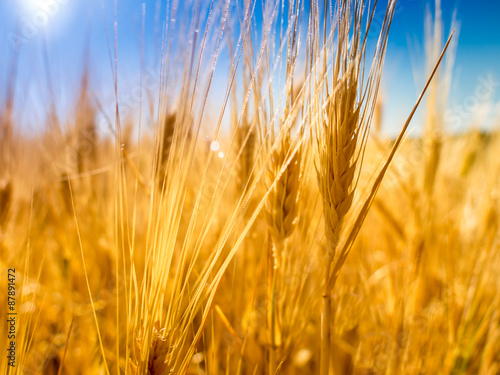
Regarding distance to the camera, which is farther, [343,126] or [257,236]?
[257,236]

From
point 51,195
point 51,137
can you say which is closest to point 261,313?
point 51,195

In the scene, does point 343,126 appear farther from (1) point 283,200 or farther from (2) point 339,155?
(1) point 283,200

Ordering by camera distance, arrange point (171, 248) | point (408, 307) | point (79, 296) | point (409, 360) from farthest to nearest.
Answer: point (79, 296), point (408, 307), point (409, 360), point (171, 248)

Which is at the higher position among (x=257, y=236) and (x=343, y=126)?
(x=343, y=126)

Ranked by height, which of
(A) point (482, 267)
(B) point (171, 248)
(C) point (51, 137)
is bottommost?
(A) point (482, 267)

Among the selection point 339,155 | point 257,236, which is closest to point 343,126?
point 339,155

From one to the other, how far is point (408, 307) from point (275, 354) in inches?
18.5

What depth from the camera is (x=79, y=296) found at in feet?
3.05

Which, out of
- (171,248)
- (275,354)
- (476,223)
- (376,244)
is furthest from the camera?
(376,244)

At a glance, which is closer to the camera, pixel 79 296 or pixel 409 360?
pixel 409 360

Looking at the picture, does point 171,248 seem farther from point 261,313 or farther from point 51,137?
point 51,137

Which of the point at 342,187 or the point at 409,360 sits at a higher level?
the point at 342,187

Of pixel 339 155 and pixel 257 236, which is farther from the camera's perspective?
pixel 257 236

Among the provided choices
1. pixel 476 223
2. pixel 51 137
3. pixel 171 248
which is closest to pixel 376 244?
pixel 476 223
